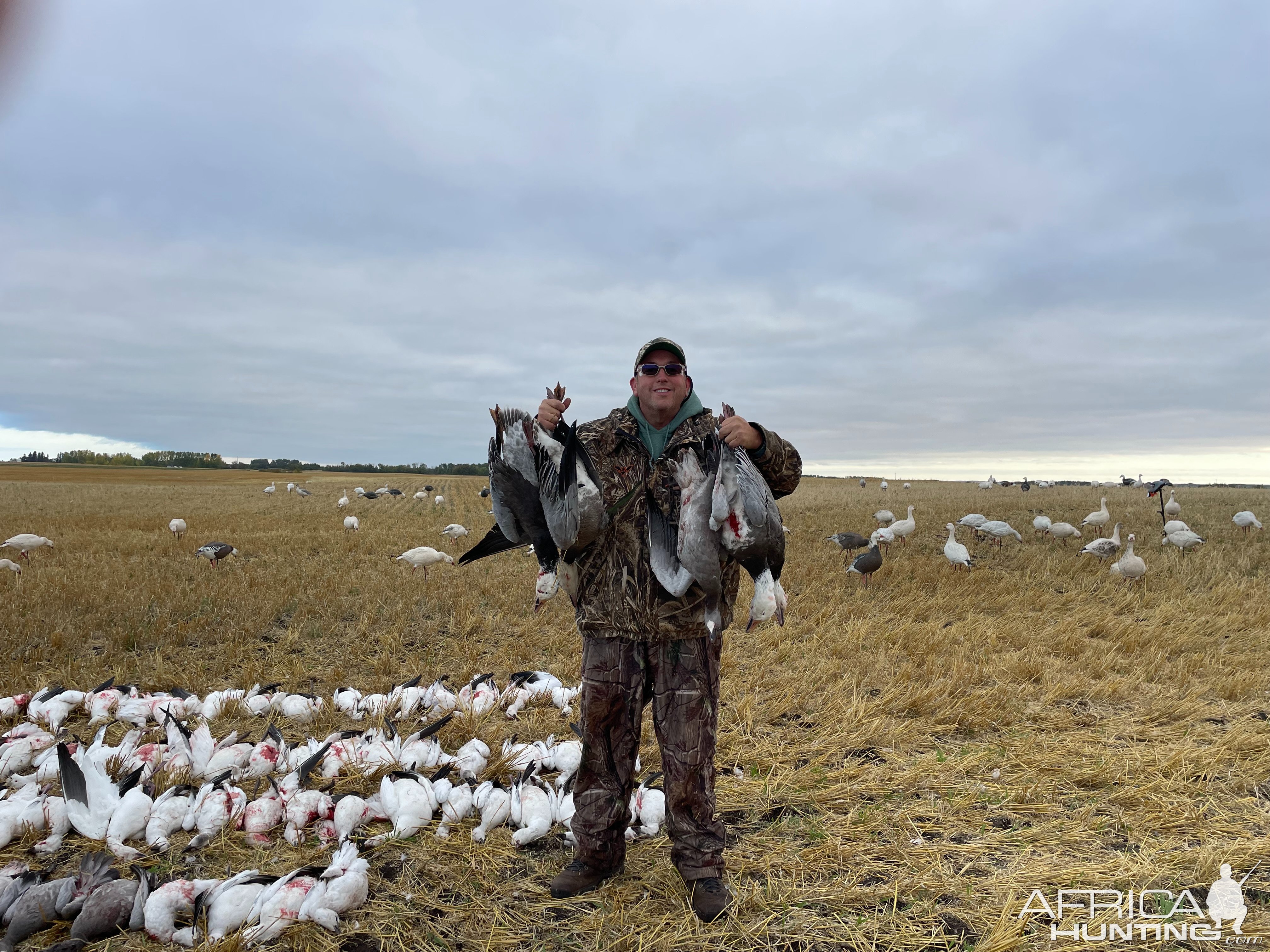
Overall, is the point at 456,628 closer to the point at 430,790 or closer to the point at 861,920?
the point at 430,790

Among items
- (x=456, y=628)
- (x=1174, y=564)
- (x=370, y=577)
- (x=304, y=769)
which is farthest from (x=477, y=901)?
(x=1174, y=564)

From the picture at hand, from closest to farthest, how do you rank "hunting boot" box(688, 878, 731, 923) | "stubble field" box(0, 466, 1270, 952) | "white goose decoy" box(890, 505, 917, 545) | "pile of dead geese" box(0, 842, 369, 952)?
"pile of dead geese" box(0, 842, 369, 952) < "hunting boot" box(688, 878, 731, 923) < "stubble field" box(0, 466, 1270, 952) < "white goose decoy" box(890, 505, 917, 545)

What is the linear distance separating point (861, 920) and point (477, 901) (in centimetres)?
189

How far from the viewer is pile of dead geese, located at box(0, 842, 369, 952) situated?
3.05 m

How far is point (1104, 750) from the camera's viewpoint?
4992 mm

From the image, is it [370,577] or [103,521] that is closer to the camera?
[370,577]

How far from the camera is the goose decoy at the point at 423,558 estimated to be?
11117mm

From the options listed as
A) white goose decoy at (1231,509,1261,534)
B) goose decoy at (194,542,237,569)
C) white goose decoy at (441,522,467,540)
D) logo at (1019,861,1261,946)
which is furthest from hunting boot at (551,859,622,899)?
white goose decoy at (1231,509,1261,534)

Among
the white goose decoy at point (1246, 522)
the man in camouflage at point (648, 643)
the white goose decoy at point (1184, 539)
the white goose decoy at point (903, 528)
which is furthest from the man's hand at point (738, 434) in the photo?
the white goose decoy at point (1246, 522)

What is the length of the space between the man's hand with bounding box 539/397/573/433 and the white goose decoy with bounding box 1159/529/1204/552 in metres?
14.6

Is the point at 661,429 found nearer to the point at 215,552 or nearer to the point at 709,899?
the point at 709,899

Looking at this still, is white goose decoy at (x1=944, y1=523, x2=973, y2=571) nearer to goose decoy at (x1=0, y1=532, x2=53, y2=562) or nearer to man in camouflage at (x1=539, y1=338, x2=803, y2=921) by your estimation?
man in camouflage at (x1=539, y1=338, x2=803, y2=921)

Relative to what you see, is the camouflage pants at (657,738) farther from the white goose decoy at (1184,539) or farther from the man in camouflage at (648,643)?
the white goose decoy at (1184,539)

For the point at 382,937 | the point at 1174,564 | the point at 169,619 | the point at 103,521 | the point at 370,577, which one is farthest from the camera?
the point at 103,521
